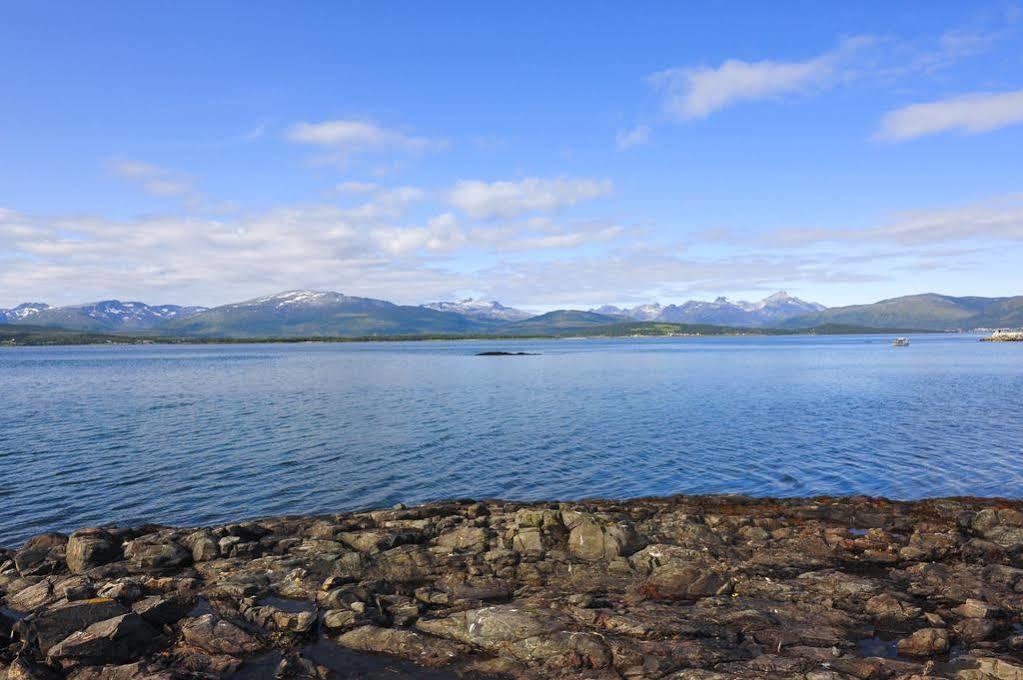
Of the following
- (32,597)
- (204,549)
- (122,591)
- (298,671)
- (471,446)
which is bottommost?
(471,446)

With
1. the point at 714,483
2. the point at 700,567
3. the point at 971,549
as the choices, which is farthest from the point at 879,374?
the point at 700,567

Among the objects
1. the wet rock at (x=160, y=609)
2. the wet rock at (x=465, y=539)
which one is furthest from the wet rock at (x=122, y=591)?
the wet rock at (x=465, y=539)

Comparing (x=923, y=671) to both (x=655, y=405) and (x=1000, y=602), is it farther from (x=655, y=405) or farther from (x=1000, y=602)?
(x=655, y=405)

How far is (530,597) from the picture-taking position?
18.5 meters

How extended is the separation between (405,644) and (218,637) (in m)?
5.18

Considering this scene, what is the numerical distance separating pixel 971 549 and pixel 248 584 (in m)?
26.0

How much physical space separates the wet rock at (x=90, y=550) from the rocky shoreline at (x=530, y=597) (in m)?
0.07

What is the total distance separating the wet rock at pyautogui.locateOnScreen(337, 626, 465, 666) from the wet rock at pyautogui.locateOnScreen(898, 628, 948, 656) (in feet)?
37.5

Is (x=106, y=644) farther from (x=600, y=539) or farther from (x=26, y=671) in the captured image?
(x=600, y=539)

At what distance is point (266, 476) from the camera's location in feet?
123

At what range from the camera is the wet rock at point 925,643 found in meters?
15.0

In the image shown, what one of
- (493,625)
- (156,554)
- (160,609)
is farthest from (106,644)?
(493,625)

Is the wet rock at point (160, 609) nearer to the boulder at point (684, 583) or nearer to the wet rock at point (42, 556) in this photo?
the wet rock at point (42, 556)

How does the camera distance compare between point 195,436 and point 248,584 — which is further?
point 195,436
